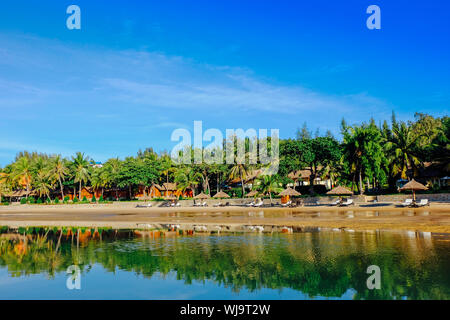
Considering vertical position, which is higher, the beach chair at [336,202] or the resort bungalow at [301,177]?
the resort bungalow at [301,177]

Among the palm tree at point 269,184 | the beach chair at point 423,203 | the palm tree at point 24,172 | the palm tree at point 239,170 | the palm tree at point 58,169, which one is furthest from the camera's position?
the palm tree at point 24,172

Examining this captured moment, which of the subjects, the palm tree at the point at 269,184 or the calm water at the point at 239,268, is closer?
the calm water at the point at 239,268

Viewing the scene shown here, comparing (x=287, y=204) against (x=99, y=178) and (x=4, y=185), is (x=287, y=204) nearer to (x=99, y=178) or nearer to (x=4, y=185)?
(x=99, y=178)

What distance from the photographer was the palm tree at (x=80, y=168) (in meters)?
70.2

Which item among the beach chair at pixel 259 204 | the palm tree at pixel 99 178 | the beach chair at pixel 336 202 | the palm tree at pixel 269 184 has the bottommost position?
the beach chair at pixel 259 204

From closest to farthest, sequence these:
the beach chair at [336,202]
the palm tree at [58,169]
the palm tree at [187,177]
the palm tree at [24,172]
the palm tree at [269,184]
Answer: the beach chair at [336,202] → the palm tree at [269,184] → the palm tree at [187,177] → the palm tree at [58,169] → the palm tree at [24,172]

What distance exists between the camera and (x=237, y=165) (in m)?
59.0

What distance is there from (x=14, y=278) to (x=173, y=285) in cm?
574

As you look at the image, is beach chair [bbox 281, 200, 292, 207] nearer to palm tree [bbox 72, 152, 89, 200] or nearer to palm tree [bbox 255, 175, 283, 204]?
palm tree [bbox 255, 175, 283, 204]

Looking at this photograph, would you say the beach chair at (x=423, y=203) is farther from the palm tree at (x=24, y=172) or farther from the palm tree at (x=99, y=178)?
the palm tree at (x=24, y=172)

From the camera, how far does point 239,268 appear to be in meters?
11.5

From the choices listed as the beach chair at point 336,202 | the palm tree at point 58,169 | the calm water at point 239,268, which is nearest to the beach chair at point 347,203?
the beach chair at point 336,202

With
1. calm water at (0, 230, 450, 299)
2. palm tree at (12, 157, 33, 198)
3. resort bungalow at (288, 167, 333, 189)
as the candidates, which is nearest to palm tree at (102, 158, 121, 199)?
palm tree at (12, 157, 33, 198)

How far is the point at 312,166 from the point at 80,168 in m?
47.3
